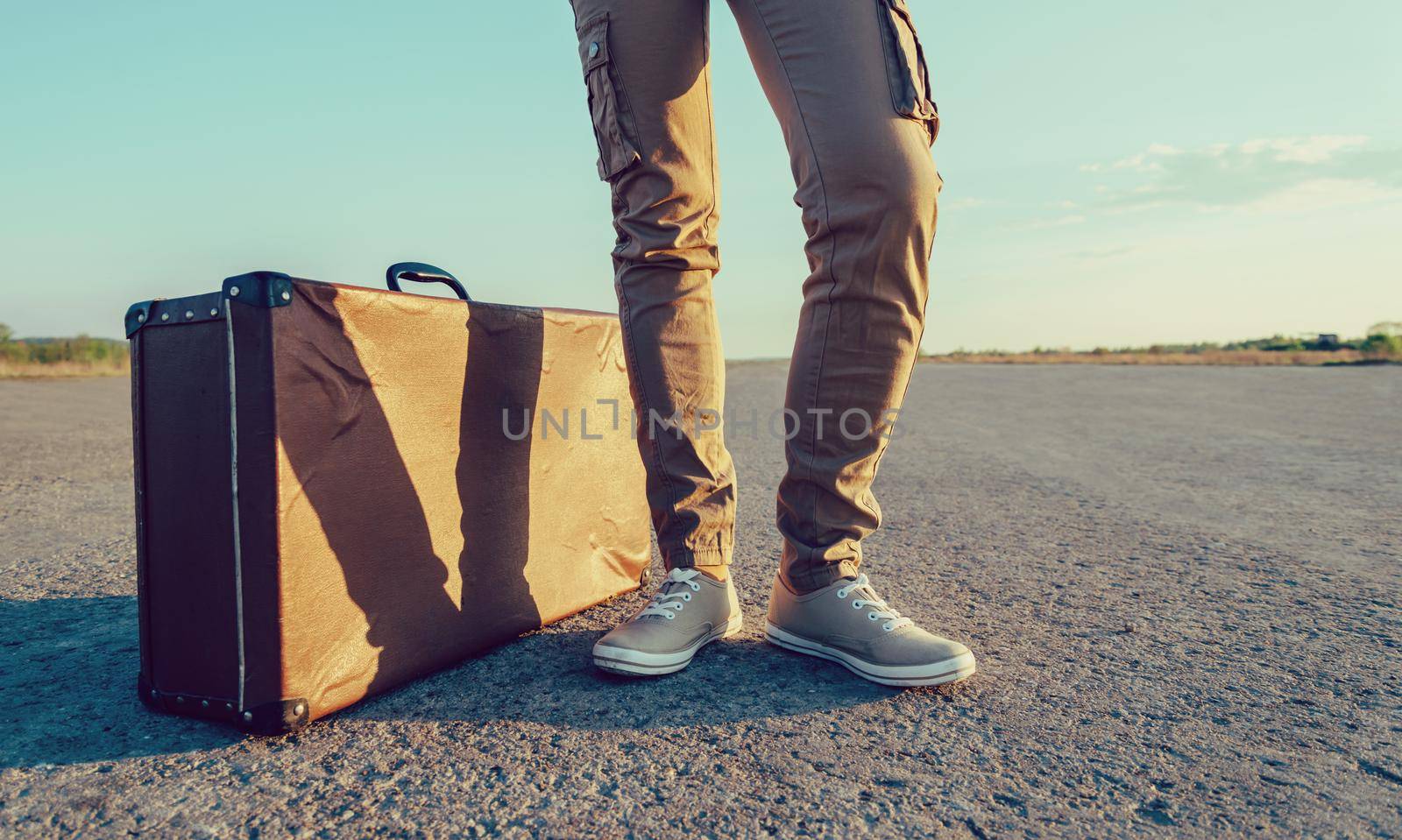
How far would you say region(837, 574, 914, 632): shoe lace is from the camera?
1525 millimetres

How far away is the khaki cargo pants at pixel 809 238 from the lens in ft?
4.68

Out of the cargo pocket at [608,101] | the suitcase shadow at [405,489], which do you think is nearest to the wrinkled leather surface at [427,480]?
the suitcase shadow at [405,489]

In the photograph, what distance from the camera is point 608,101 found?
5.26 ft

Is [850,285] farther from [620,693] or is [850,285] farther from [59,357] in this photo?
[59,357]

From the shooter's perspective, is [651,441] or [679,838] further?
[651,441]

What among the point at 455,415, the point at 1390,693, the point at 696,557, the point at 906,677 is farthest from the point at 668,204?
the point at 1390,693

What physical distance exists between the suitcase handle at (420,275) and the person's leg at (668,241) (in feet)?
1.12

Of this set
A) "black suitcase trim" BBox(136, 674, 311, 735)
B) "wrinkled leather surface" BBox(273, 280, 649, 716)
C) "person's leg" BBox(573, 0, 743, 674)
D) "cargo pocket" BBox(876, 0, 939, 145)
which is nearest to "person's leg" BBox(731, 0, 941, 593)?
"cargo pocket" BBox(876, 0, 939, 145)

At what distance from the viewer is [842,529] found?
159cm

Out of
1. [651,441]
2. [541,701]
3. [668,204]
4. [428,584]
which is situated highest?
[668,204]

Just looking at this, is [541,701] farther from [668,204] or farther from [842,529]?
[668,204]

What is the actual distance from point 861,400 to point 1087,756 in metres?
0.66

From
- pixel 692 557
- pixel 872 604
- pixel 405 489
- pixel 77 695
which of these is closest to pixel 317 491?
pixel 405 489

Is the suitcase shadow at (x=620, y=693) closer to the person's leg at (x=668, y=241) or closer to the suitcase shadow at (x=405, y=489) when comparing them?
the suitcase shadow at (x=405, y=489)
